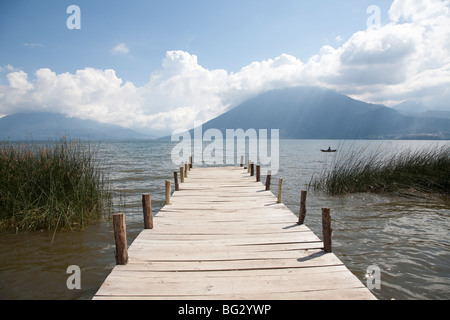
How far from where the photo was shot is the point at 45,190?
591 cm

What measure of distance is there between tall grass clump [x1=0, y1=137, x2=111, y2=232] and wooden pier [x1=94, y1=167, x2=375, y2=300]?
7.35ft

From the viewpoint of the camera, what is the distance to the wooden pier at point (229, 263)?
8.70ft

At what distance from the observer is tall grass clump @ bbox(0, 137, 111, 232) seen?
18.5ft

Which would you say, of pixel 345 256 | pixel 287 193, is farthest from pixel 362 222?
pixel 287 193

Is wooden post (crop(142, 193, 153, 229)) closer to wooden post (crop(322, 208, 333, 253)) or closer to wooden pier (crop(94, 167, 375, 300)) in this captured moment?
wooden pier (crop(94, 167, 375, 300))

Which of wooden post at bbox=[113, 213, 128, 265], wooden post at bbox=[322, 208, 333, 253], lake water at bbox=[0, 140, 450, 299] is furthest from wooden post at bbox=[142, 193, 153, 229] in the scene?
wooden post at bbox=[322, 208, 333, 253]

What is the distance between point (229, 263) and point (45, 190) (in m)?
5.03

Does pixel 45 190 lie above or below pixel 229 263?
above

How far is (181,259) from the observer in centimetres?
340
